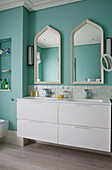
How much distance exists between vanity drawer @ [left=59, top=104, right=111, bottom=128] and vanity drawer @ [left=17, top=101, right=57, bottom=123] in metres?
0.13

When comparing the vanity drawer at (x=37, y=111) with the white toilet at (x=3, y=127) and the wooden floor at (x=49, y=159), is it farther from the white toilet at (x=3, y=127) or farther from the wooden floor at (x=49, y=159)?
the wooden floor at (x=49, y=159)

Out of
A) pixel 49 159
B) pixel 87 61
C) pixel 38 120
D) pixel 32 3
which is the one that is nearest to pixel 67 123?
pixel 38 120

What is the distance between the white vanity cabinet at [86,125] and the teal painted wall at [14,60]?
3.44 feet

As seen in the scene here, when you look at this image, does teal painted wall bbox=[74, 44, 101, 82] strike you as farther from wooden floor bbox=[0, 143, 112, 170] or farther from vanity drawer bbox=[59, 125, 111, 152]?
wooden floor bbox=[0, 143, 112, 170]

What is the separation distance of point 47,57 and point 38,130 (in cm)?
136

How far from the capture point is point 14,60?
2.72 meters

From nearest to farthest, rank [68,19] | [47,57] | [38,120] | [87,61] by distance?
[38,120]
[87,61]
[68,19]
[47,57]

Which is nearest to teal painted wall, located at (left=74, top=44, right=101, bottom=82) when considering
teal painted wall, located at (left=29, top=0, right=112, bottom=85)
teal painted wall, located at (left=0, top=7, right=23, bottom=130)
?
teal painted wall, located at (left=29, top=0, right=112, bottom=85)

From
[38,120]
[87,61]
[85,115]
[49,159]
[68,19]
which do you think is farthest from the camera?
[68,19]

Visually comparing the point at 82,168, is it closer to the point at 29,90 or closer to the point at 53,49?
the point at 29,90

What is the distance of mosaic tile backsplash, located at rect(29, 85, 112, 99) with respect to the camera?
235 centimetres

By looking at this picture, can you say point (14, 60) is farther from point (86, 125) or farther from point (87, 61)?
point (86, 125)

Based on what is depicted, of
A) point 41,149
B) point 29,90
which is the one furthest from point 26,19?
point 41,149

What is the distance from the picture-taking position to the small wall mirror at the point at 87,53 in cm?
237
